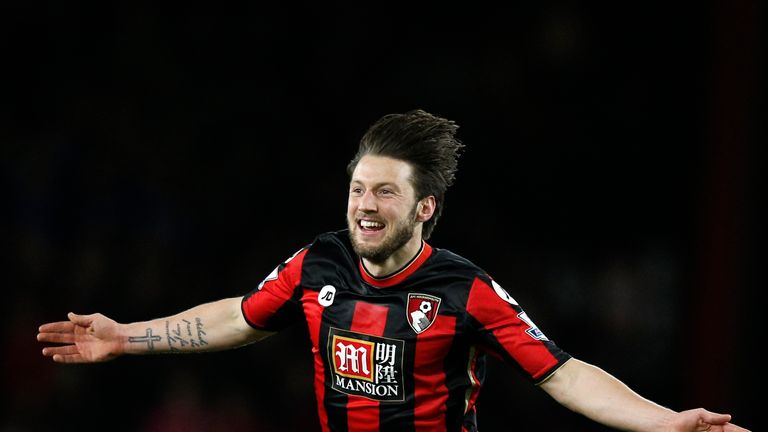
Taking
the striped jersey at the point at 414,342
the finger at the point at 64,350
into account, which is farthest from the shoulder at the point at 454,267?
the finger at the point at 64,350

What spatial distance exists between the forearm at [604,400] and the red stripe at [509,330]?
0.06 m

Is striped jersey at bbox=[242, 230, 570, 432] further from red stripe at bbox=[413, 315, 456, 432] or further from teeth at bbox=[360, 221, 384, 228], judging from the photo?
teeth at bbox=[360, 221, 384, 228]

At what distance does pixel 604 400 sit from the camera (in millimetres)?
3188

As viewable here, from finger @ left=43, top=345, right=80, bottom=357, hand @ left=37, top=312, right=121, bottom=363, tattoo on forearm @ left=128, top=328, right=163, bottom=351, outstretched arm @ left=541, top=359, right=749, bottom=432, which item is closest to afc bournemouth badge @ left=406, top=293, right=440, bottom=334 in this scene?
outstretched arm @ left=541, top=359, right=749, bottom=432

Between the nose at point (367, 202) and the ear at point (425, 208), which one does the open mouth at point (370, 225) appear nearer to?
the nose at point (367, 202)

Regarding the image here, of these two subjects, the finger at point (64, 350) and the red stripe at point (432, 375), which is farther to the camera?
the finger at point (64, 350)

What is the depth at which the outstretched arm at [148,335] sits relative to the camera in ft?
12.3

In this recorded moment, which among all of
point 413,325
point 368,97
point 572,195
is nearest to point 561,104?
point 572,195

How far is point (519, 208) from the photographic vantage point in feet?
24.5

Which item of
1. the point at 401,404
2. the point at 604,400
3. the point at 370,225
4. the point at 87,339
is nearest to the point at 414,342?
the point at 401,404

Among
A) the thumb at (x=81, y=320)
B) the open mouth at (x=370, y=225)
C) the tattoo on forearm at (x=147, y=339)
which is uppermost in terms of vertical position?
the open mouth at (x=370, y=225)

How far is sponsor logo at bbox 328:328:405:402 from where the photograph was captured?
341 cm

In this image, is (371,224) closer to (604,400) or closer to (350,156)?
(604,400)

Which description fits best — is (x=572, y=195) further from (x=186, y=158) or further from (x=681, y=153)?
(x=186, y=158)
